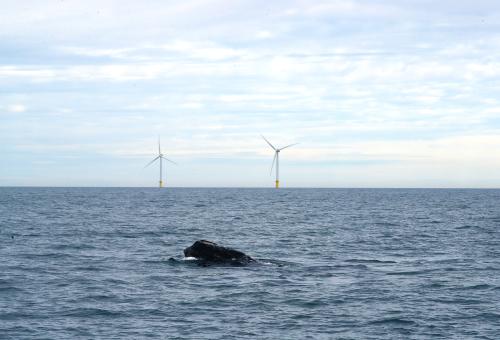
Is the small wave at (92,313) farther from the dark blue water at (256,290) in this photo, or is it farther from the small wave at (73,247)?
the small wave at (73,247)

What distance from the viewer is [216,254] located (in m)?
47.2

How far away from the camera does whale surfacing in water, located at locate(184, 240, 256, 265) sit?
152 feet

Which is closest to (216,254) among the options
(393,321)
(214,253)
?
(214,253)

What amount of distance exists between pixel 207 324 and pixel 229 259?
60.1 ft

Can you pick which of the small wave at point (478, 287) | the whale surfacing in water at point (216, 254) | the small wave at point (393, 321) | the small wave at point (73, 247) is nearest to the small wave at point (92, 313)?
the small wave at point (393, 321)

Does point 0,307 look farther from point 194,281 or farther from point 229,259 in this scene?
point 229,259

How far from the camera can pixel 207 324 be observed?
28.2 m

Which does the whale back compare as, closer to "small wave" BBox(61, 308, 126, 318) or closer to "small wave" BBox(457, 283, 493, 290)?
"small wave" BBox(457, 283, 493, 290)

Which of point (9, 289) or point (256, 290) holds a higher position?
point (9, 289)

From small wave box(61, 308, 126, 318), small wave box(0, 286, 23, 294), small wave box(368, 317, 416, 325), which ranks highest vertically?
small wave box(0, 286, 23, 294)

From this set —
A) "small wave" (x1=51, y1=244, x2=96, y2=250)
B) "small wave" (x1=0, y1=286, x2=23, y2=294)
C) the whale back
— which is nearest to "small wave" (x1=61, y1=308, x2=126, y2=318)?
"small wave" (x1=0, y1=286, x2=23, y2=294)

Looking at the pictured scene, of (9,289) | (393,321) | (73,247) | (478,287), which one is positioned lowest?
(393,321)

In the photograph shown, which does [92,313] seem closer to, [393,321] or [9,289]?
[9,289]

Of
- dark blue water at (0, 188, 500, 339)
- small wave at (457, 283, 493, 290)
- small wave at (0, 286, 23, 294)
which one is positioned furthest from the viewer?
small wave at (457, 283, 493, 290)
